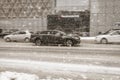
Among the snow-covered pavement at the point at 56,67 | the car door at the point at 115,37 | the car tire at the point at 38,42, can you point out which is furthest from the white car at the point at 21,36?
the snow-covered pavement at the point at 56,67

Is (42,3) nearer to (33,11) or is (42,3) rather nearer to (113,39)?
(33,11)

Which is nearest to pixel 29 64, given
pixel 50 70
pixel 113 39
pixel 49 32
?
pixel 50 70

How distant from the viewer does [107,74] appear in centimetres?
1231

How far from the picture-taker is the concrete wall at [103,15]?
137 feet

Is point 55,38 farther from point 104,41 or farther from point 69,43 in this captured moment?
point 104,41

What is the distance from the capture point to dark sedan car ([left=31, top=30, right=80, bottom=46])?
25766mm

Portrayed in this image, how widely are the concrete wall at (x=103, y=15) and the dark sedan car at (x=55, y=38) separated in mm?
16049

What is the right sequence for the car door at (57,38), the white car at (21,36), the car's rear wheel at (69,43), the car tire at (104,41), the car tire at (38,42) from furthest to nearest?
1. the white car at (21,36)
2. the car tire at (104,41)
3. the car tire at (38,42)
4. the car door at (57,38)
5. the car's rear wheel at (69,43)

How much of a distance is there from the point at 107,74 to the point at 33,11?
116 feet

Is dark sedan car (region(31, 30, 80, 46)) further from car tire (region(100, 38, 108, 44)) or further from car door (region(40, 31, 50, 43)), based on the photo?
car tire (region(100, 38, 108, 44))

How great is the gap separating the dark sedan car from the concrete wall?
16049 millimetres

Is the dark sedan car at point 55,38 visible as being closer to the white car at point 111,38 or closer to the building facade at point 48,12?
the white car at point 111,38

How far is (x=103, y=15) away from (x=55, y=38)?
58.3ft

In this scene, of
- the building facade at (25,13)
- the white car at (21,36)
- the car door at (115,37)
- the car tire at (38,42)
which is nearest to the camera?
the car tire at (38,42)
